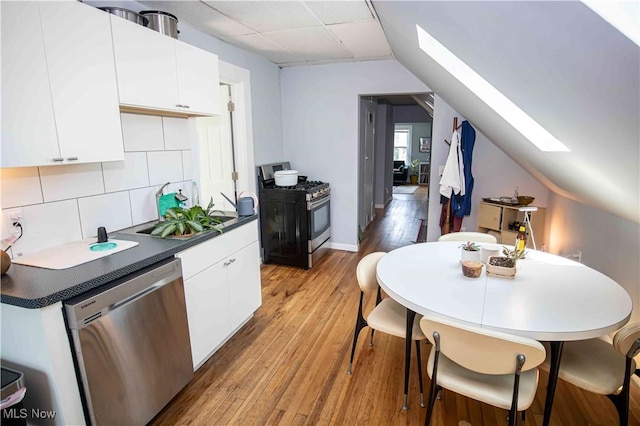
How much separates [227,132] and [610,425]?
148 inches

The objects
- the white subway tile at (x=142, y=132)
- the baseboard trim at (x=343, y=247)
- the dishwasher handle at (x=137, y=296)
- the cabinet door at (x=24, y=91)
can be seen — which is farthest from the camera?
the baseboard trim at (x=343, y=247)

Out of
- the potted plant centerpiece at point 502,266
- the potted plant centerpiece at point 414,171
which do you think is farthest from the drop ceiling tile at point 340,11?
the potted plant centerpiece at point 414,171

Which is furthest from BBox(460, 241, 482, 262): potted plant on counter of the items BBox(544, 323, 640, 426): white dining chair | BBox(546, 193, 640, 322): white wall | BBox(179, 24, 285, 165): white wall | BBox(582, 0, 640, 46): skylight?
BBox(179, 24, 285, 165): white wall

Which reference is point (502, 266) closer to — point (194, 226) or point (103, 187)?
point (194, 226)

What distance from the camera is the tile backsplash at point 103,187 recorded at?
5.74ft

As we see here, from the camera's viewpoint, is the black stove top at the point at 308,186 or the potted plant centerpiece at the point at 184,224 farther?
the black stove top at the point at 308,186

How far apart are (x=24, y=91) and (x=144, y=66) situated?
0.69 m

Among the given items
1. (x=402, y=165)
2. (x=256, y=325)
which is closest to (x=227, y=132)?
(x=256, y=325)

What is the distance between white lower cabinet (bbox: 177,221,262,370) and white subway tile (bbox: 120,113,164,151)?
2.87ft

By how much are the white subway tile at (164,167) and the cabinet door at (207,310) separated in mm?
862

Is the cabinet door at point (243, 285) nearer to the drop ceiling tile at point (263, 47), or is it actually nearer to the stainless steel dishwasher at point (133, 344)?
the stainless steel dishwasher at point (133, 344)

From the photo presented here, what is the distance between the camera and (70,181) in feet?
6.38

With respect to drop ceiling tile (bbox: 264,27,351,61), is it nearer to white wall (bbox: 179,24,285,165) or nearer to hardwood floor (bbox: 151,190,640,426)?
white wall (bbox: 179,24,285,165)

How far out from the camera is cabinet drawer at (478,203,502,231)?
371 cm
